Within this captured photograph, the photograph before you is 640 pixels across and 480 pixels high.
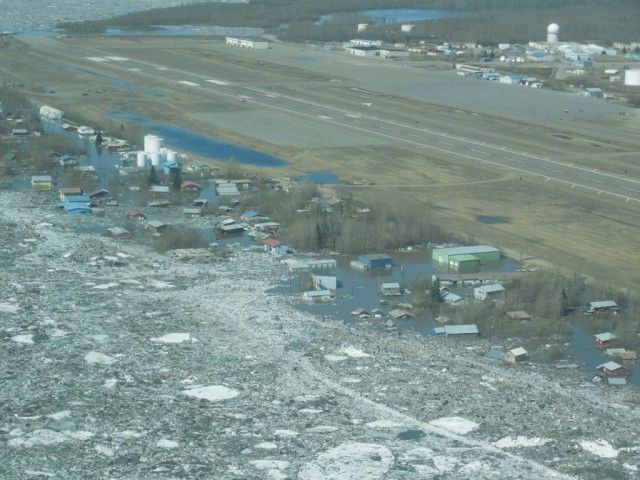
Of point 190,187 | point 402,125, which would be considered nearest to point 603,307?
point 190,187

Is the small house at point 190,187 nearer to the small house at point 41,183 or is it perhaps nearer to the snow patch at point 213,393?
the small house at point 41,183

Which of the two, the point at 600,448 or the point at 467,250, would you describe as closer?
the point at 600,448

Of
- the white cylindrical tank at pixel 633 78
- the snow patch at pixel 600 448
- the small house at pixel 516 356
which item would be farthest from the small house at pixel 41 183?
the white cylindrical tank at pixel 633 78

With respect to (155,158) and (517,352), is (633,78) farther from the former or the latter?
(517,352)

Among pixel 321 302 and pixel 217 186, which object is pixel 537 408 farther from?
pixel 217 186

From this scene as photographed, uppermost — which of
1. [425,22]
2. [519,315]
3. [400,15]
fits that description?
[425,22]

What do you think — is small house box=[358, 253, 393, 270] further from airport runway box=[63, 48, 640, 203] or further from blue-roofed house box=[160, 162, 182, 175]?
blue-roofed house box=[160, 162, 182, 175]
